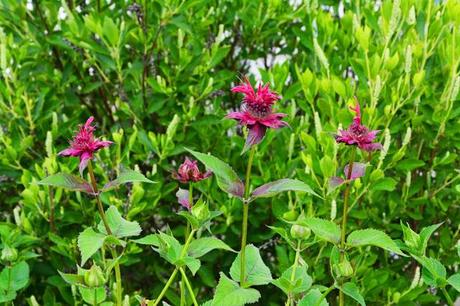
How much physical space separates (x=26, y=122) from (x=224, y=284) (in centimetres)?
143

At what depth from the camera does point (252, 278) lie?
1.40 meters

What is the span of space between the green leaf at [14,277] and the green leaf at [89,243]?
0.70 metres

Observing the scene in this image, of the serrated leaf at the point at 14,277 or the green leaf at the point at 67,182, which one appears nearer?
the green leaf at the point at 67,182

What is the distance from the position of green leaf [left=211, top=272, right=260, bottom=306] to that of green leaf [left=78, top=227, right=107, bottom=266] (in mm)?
221

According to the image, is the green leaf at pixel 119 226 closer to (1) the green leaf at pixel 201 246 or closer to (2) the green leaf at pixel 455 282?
(1) the green leaf at pixel 201 246

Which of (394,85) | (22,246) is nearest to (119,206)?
(22,246)

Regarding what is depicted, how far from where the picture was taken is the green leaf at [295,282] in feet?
4.45

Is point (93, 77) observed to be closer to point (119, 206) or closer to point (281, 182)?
point (119, 206)

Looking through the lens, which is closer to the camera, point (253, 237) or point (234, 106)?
point (253, 237)

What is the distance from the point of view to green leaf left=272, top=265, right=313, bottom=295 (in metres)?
1.36

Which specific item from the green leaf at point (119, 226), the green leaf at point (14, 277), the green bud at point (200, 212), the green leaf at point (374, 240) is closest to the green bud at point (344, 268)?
the green leaf at point (374, 240)

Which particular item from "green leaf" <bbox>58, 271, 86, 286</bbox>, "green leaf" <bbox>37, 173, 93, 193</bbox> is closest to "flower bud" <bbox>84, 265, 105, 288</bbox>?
"green leaf" <bbox>58, 271, 86, 286</bbox>

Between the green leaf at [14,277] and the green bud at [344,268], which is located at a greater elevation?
the green bud at [344,268]

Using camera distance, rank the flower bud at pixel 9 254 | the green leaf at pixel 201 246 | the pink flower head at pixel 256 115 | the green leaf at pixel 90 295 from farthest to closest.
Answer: the flower bud at pixel 9 254
the green leaf at pixel 90 295
the green leaf at pixel 201 246
the pink flower head at pixel 256 115
